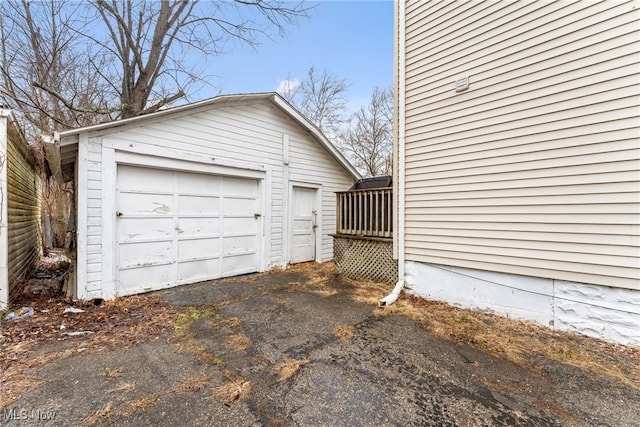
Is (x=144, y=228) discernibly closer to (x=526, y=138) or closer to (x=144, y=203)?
(x=144, y=203)

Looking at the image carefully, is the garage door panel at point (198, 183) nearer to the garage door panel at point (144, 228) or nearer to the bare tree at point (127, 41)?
the garage door panel at point (144, 228)

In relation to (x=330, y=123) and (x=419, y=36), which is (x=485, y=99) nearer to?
(x=419, y=36)

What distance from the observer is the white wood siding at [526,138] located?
2875 millimetres

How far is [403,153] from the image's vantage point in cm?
485

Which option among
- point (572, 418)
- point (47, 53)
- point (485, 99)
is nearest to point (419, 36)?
point (485, 99)

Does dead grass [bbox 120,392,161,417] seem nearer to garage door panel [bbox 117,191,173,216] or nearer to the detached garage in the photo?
the detached garage

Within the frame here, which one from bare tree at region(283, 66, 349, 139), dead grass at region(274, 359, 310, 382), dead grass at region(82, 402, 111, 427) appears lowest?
dead grass at region(274, 359, 310, 382)

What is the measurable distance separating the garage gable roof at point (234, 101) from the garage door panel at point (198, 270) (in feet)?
8.23

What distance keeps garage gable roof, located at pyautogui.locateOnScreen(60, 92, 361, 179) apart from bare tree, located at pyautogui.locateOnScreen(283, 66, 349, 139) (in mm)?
9217

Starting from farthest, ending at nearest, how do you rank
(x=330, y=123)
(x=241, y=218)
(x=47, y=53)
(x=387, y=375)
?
(x=330, y=123) < (x=47, y=53) < (x=241, y=218) < (x=387, y=375)

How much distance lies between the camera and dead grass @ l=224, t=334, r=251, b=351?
9.53 feet

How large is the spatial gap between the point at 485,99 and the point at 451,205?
1.54 metres

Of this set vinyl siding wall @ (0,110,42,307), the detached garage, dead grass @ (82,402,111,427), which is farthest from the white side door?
dead grass @ (82,402,111,427)

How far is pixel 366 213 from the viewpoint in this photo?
5.70m
